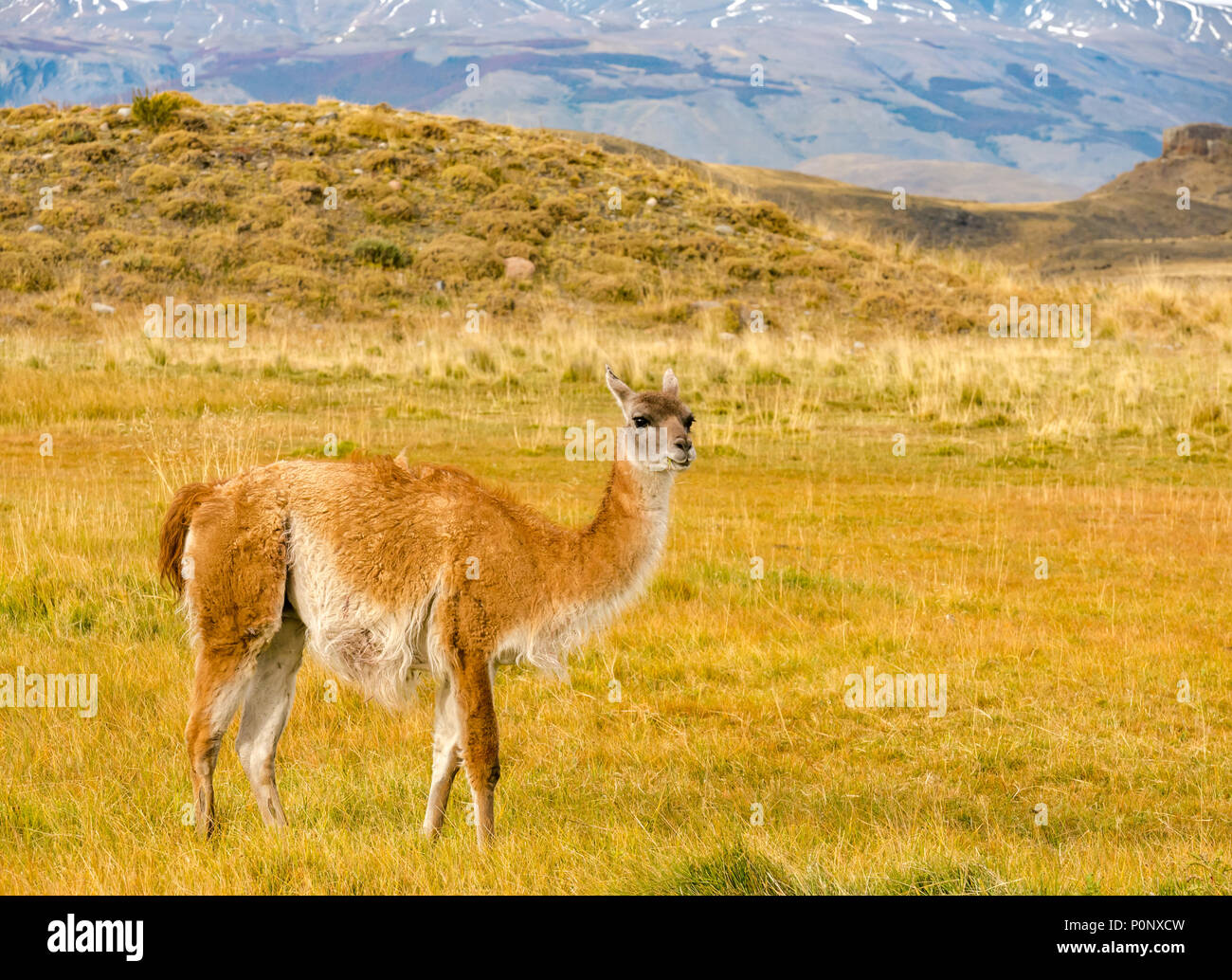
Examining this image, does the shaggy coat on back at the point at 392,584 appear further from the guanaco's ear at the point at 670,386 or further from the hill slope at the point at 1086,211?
the hill slope at the point at 1086,211

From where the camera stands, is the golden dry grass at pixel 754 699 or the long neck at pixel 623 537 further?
the long neck at pixel 623 537

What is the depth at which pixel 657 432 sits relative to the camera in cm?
493

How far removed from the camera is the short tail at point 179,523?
495 cm

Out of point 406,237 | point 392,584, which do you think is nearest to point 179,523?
point 392,584

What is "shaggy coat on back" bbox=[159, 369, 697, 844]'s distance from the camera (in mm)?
4652

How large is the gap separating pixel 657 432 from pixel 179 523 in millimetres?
1908

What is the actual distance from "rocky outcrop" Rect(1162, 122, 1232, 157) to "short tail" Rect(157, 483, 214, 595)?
10986cm

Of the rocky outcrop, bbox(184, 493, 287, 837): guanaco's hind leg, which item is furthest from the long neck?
the rocky outcrop

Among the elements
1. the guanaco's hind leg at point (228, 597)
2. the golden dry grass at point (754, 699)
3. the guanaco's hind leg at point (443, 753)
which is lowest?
the golden dry grass at point (754, 699)

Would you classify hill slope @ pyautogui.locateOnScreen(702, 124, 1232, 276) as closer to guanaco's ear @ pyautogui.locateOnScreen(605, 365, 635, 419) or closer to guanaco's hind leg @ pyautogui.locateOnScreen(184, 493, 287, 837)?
guanaco's ear @ pyautogui.locateOnScreen(605, 365, 635, 419)

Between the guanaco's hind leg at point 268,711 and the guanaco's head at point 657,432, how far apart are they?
1.50 meters

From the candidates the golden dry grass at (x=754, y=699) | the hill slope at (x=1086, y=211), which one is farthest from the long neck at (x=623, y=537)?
the hill slope at (x=1086, y=211)

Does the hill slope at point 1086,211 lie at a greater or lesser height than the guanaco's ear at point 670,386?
lesser

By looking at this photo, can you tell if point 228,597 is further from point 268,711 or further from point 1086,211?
point 1086,211
